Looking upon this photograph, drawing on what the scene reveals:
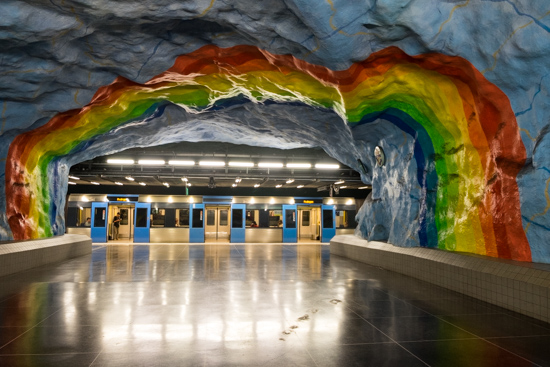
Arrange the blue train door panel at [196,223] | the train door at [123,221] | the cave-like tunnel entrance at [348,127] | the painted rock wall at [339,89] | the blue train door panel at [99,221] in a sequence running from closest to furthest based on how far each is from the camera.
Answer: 1. the painted rock wall at [339,89]
2. the cave-like tunnel entrance at [348,127]
3. the blue train door panel at [99,221]
4. the blue train door panel at [196,223]
5. the train door at [123,221]

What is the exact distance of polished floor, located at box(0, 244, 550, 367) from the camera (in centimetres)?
339

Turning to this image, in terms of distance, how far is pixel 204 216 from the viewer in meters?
21.1

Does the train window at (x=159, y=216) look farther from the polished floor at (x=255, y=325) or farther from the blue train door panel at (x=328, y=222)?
the polished floor at (x=255, y=325)

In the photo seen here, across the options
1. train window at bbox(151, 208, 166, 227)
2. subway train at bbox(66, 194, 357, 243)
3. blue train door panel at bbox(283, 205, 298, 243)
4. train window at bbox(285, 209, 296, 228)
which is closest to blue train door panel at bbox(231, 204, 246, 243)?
subway train at bbox(66, 194, 357, 243)

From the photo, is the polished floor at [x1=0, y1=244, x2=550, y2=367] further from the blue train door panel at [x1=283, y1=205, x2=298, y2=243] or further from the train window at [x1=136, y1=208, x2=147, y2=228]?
the blue train door panel at [x1=283, y1=205, x2=298, y2=243]

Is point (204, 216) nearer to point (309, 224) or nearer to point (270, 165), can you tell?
point (309, 224)

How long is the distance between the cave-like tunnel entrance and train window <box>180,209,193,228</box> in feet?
29.4

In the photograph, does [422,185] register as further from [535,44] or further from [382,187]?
[535,44]

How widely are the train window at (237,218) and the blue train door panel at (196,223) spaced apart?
171 centimetres

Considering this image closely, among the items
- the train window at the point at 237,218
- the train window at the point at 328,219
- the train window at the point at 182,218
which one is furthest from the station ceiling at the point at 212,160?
the train window at the point at 328,219

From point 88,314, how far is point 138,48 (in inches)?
166

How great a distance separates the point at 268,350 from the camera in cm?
355

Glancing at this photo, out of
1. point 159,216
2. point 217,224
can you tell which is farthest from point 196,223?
point 159,216

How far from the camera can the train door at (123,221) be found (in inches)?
849
